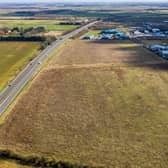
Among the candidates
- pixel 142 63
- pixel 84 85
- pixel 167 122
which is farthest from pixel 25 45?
pixel 167 122

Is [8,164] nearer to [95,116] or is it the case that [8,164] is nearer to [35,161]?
[35,161]

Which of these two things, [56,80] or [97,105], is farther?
[56,80]

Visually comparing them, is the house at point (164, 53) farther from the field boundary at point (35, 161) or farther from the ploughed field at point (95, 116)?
the field boundary at point (35, 161)

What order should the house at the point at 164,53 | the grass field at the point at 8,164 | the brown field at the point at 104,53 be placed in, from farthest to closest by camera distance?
1. the house at the point at 164,53
2. the brown field at the point at 104,53
3. the grass field at the point at 8,164

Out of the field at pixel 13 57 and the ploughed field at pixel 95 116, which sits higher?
the field at pixel 13 57

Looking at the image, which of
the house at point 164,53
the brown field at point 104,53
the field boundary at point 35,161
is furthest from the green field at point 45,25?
the field boundary at point 35,161

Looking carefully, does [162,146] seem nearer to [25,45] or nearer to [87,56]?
[87,56]
